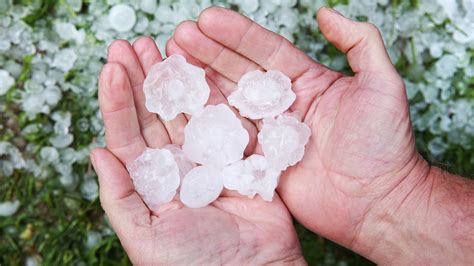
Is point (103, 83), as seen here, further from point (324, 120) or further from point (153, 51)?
point (324, 120)

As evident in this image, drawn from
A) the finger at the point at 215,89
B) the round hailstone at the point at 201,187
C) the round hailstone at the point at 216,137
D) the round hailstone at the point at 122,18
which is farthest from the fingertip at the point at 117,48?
the round hailstone at the point at 122,18

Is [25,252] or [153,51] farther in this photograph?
[25,252]

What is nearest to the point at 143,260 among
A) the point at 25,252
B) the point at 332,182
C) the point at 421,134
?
the point at 332,182

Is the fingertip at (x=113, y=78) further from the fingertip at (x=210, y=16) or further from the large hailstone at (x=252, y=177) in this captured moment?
the large hailstone at (x=252, y=177)

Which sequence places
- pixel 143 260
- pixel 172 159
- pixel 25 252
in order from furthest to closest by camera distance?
1. pixel 25 252
2. pixel 172 159
3. pixel 143 260

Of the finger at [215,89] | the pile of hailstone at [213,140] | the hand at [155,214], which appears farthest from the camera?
the finger at [215,89]

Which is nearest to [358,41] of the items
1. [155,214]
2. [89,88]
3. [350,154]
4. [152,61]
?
[350,154]

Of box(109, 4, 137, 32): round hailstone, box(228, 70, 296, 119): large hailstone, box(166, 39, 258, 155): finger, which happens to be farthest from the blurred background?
box(228, 70, 296, 119): large hailstone
